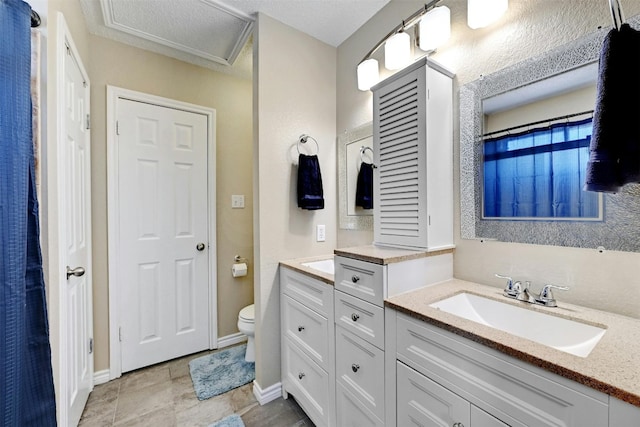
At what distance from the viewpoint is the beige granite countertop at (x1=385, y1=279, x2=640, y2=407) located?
556 mm

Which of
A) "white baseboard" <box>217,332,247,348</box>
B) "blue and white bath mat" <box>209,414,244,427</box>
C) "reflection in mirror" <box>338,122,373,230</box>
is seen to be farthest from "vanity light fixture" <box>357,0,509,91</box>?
"white baseboard" <box>217,332,247,348</box>

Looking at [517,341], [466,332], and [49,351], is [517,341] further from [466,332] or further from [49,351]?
[49,351]

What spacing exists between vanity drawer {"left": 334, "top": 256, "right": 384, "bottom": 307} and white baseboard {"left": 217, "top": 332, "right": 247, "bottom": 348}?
160 cm

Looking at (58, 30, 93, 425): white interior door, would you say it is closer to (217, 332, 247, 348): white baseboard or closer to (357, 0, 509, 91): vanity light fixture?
(217, 332, 247, 348): white baseboard

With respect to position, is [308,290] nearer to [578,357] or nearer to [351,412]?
[351,412]

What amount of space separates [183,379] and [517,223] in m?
2.30

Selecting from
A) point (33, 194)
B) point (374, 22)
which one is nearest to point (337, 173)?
point (374, 22)

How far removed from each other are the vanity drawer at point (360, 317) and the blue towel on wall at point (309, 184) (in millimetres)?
701

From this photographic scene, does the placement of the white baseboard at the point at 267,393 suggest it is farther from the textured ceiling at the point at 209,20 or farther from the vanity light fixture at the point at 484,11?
the textured ceiling at the point at 209,20

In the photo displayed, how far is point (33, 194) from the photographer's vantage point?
96 cm

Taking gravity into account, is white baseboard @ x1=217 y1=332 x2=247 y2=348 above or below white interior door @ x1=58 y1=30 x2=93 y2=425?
below

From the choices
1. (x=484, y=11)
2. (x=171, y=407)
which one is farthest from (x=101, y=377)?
A: (x=484, y=11)

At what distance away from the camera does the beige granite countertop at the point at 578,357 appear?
556 millimetres


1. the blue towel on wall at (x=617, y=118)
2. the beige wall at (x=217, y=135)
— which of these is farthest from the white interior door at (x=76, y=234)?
the blue towel on wall at (x=617, y=118)
